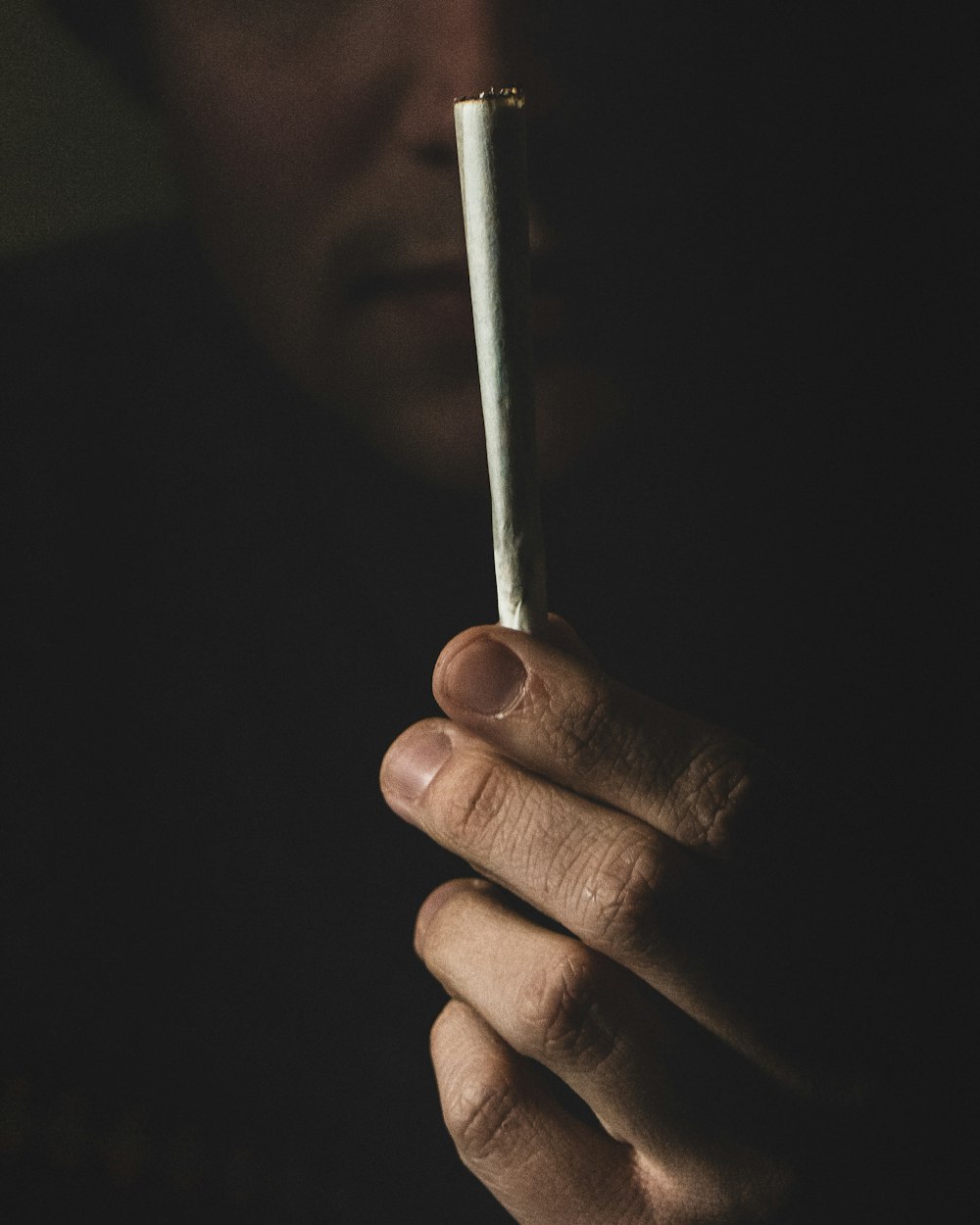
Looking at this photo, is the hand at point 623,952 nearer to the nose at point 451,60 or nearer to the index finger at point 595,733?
the index finger at point 595,733

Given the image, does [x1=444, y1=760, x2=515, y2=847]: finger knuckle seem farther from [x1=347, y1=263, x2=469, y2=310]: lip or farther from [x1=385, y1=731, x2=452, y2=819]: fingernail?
[x1=347, y1=263, x2=469, y2=310]: lip

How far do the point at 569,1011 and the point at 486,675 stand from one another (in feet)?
0.34

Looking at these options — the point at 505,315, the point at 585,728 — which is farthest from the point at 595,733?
the point at 505,315

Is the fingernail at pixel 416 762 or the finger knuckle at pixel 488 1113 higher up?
the fingernail at pixel 416 762

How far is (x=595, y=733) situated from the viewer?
0.28 metres

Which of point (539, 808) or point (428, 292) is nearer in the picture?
point (539, 808)

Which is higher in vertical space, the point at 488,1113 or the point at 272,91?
the point at 272,91

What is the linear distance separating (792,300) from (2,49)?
1.10 ft

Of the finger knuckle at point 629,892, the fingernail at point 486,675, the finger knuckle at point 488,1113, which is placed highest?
the fingernail at point 486,675

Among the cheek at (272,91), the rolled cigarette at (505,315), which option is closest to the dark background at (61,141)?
the cheek at (272,91)

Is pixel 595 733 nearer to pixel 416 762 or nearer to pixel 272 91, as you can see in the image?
pixel 416 762

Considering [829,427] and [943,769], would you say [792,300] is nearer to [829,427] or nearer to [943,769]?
[829,427]

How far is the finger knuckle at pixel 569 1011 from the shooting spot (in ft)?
0.95

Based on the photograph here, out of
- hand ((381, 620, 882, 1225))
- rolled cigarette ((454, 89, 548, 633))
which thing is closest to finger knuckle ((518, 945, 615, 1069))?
hand ((381, 620, 882, 1225))
